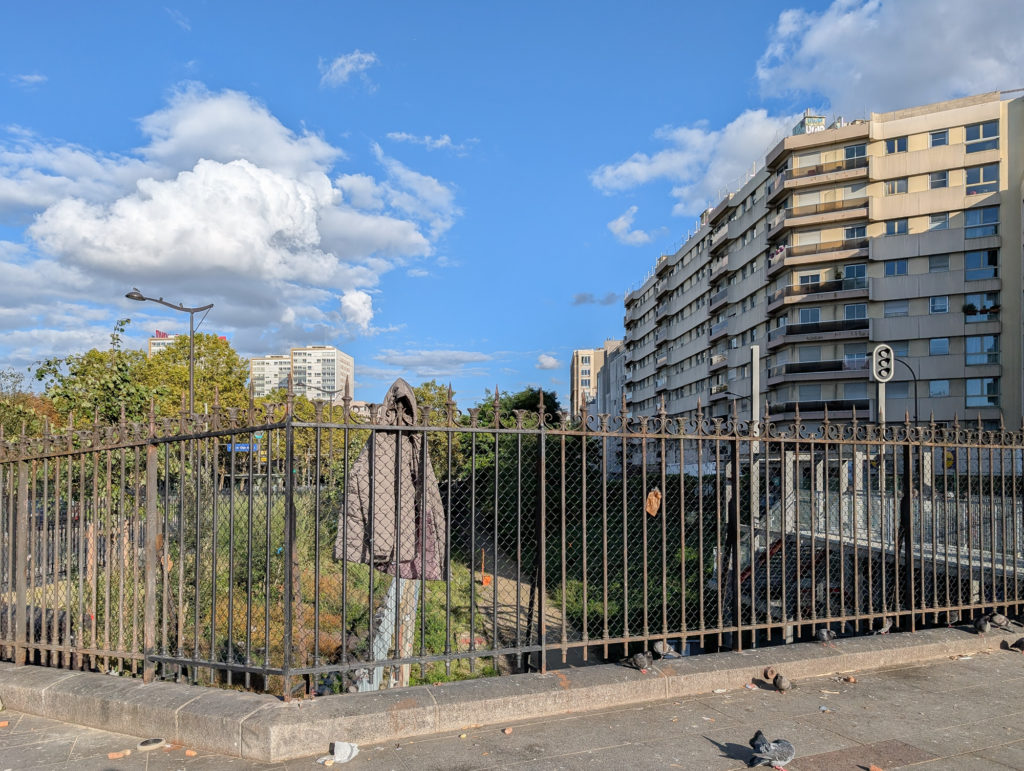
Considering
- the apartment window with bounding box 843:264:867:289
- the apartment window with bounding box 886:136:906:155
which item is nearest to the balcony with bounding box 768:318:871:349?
the apartment window with bounding box 843:264:867:289

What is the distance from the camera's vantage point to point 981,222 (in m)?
44.5

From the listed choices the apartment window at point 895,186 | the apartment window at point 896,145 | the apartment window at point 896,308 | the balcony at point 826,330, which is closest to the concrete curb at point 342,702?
the balcony at point 826,330

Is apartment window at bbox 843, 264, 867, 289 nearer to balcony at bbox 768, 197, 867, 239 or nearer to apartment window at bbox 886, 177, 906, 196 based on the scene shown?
balcony at bbox 768, 197, 867, 239

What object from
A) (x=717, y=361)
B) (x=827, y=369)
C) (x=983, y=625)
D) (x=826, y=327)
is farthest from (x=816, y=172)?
(x=983, y=625)

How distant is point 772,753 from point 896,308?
4945 cm

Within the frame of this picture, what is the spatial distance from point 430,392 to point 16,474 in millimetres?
42836

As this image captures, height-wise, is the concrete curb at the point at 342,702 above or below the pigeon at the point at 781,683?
above

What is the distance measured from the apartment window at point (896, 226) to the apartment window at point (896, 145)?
436 cm

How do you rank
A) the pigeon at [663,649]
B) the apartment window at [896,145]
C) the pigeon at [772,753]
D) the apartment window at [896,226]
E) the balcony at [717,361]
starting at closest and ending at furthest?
the pigeon at [772,753]
the pigeon at [663,649]
the apartment window at [896,145]
the apartment window at [896,226]
the balcony at [717,361]

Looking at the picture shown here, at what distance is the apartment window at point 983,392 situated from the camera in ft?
143

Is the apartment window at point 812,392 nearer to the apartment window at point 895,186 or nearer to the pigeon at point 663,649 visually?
the apartment window at point 895,186

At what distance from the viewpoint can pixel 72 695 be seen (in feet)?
15.9

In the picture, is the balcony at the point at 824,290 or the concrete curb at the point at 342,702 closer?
the concrete curb at the point at 342,702

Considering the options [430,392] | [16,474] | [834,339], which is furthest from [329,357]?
[16,474]
